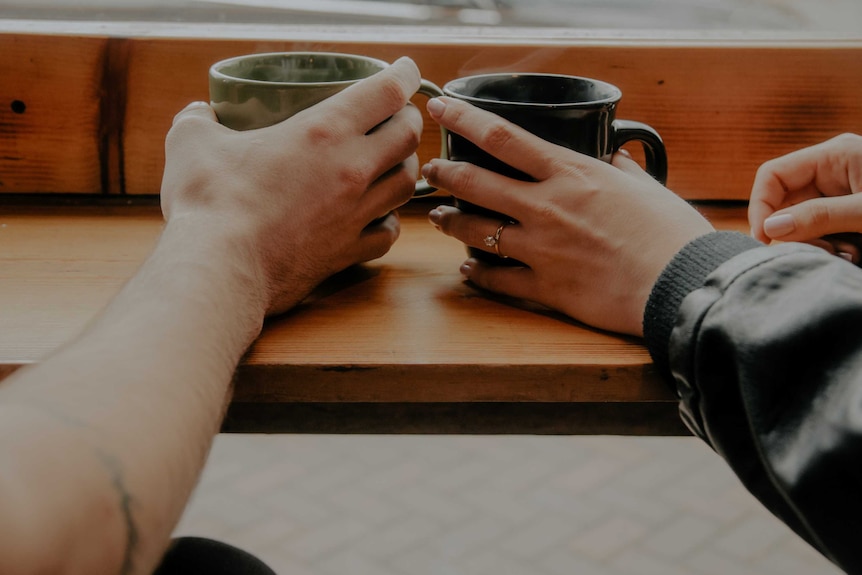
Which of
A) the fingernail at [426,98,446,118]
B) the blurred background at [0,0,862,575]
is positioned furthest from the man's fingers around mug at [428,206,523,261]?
the blurred background at [0,0,862,575]

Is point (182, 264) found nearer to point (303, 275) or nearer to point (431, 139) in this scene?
point (303, 275)

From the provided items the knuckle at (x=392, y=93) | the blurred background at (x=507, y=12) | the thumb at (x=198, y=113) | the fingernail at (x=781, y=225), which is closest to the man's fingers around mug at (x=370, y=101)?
the knuckle at (x=392, y=93)

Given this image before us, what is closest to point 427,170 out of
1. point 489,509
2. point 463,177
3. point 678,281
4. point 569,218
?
point 463,177

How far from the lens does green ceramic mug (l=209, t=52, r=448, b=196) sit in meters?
0.78

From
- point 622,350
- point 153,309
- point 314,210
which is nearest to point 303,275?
point 314,210

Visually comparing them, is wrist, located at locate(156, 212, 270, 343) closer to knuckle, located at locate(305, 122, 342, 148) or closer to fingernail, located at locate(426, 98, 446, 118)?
knuckle, located at locate(305, 122, 342, 148)

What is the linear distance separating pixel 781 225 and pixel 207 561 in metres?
0.65

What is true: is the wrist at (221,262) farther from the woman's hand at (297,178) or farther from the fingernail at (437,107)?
the fingernail at (437,107)

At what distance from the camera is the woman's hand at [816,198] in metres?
0.83

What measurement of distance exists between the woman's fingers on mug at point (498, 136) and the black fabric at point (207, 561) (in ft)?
1.47

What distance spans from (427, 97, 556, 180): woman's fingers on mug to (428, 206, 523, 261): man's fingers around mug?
0.20 feet

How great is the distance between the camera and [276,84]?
77 centimetres

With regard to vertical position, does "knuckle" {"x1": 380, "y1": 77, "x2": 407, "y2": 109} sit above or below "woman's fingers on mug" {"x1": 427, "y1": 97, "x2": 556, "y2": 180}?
above

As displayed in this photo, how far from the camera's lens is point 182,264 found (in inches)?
26.6
